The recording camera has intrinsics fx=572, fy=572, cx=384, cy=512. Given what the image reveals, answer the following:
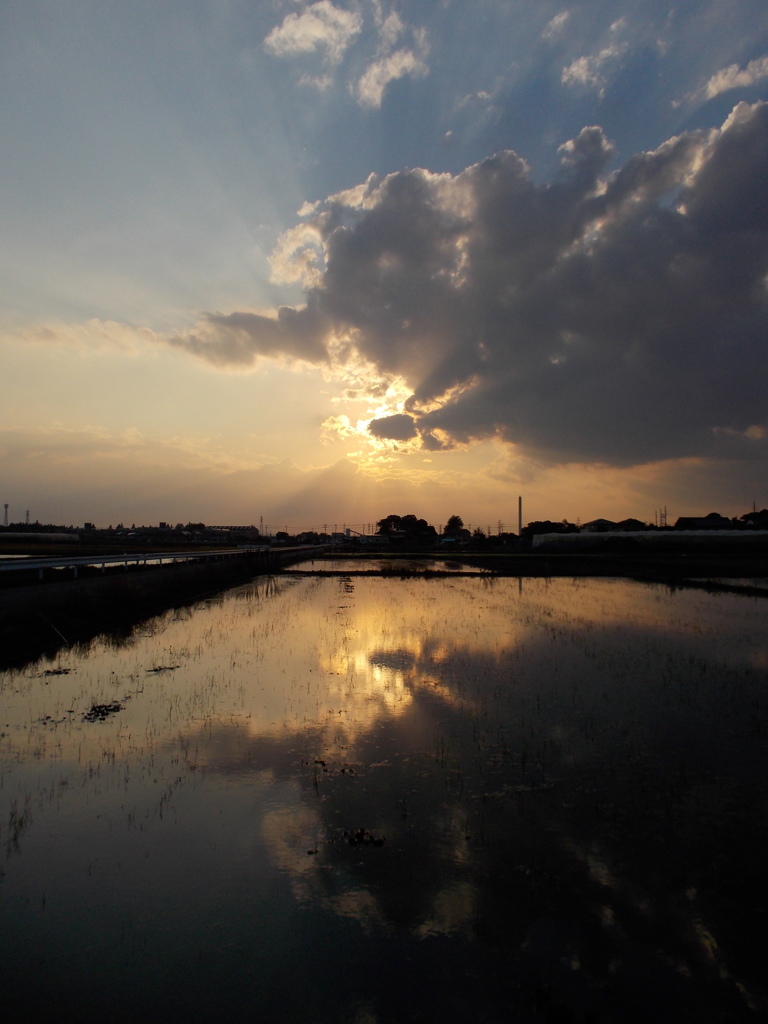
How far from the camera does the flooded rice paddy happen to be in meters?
3.78

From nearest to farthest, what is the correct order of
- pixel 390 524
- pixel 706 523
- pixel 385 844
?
pixel 385 844 → pixel 706 523 → pixel 390 524

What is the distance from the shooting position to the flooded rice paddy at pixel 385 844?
3.78 metres

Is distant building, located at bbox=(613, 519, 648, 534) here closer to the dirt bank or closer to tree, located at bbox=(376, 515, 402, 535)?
tree, located at bbox=(376, 515, 402, 535)

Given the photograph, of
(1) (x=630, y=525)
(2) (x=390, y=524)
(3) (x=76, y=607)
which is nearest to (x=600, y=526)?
(1) (x=630, y=525)

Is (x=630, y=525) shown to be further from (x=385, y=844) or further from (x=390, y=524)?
(x=385, y=844)

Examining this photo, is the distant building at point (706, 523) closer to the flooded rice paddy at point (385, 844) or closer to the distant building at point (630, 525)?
the distant building at point (630, 525)

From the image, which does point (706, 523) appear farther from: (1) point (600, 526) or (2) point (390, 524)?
(2) point (390, 524)

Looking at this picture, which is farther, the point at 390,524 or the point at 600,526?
the point at 390,524

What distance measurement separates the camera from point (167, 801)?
20.8 ft

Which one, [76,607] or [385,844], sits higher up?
[76,607]

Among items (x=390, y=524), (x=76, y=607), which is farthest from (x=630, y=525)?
(x=76, y=607)

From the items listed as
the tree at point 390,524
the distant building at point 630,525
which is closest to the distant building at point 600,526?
the distant building at point 630,525

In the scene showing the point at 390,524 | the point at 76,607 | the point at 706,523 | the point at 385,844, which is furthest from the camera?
the point at 390,524

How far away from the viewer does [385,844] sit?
5418 millimetres
